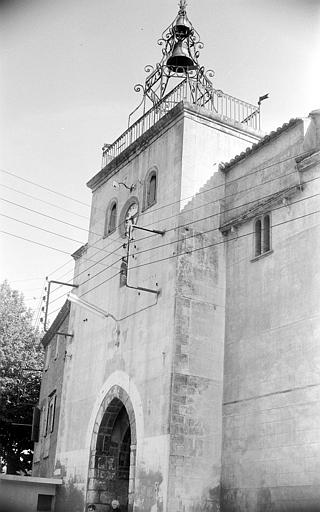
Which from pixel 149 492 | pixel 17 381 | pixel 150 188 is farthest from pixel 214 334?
pixel 17 381

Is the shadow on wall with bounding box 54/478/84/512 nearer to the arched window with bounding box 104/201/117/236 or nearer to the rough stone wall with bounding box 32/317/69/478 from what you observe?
the rough stone wall with bounding box 32/317/69/478

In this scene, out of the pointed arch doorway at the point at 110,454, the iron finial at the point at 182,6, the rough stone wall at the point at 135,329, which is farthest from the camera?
the iron finial at the point at 182,6

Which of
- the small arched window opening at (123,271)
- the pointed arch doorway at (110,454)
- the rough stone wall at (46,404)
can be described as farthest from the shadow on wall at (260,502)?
the rough stone wall at (46,404)

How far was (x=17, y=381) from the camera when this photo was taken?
33438mm

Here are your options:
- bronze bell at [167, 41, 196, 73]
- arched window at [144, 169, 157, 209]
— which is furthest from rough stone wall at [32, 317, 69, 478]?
bronze bell at [167, 41, 196, 73]

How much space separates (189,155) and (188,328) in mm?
5028

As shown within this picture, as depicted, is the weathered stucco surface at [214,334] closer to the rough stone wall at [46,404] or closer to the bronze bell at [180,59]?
the bronze bell at [180,59]

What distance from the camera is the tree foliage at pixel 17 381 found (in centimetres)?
3284

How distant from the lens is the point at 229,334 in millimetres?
17453

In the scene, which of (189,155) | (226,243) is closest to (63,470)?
(226,243)

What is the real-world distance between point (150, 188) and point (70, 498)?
9.68 meters

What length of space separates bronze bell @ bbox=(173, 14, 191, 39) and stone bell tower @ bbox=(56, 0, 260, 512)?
0.03 metres

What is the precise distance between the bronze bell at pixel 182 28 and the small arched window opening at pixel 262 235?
757 cm

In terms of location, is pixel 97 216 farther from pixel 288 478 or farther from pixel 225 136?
pixel 288 478
